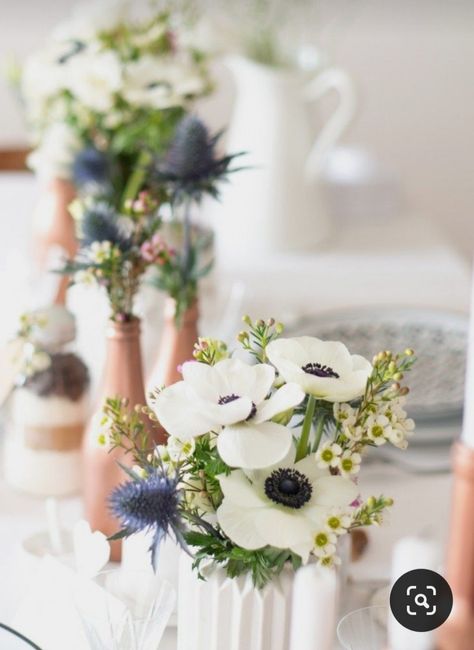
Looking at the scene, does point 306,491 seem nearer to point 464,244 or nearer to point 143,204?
point 143,204

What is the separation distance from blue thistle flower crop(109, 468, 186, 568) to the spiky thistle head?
16.3 inches

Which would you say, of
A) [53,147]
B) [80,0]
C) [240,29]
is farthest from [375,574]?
[80,0]

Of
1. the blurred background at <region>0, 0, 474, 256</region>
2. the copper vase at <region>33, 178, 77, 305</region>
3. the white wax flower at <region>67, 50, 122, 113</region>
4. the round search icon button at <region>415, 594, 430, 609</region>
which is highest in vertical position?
the blurred background at <region>0, 0, 474, 256</region>

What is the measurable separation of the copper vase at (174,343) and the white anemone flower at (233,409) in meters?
0.32

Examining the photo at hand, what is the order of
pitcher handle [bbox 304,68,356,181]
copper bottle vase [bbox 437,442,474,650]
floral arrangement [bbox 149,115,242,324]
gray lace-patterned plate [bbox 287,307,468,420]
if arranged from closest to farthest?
copper bottle vase [bbox 437,442,474,650] → floral arrangement [bbox 149,115,242,324] → gray lace-patterned plate [bbox 287,307,468,420] → pitcher handle [bbox 304,68,356,181]

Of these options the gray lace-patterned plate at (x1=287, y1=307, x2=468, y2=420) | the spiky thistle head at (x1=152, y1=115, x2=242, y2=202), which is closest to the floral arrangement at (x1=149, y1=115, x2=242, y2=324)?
the spiky thistle head at (x1=152, y1=115, x2=242, y2=202)

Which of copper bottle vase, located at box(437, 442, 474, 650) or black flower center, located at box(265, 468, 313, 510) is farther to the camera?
copper bottle vase, located at box(437, 442, 474, 650)

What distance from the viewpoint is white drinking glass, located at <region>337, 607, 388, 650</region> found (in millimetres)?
610

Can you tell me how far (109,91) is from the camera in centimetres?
137

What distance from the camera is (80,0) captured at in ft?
8.96

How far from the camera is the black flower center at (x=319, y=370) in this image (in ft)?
1.88

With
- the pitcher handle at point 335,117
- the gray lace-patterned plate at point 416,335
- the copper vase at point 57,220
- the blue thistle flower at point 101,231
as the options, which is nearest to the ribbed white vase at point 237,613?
the blue thistle flower at point 101,231

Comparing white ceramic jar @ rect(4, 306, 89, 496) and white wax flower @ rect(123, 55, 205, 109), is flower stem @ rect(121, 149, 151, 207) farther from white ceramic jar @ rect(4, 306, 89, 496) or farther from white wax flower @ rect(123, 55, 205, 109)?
white ceramic jar @ rect(4, 306, 89, 496)

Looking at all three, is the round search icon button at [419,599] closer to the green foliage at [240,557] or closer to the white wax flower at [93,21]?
the green foliage at [240,557]
